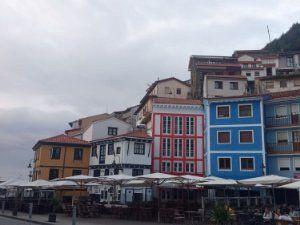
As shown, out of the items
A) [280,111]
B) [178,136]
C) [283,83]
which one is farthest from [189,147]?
[283,83]

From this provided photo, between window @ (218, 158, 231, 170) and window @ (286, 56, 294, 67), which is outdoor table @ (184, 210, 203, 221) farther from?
window @ (286, 56, 294, 67)

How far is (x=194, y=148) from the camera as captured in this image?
5347cm

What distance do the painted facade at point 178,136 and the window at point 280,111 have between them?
1135cm

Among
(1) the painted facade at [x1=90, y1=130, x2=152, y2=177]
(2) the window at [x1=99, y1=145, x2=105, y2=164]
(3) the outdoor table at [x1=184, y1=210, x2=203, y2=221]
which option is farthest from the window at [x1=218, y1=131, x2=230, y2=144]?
(3) the outdoor table at [x1=184, y1=210, x2=203, y2=221]

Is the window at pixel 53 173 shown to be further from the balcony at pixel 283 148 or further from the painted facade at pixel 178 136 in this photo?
the balcony at pixel 283 148

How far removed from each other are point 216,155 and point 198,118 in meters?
9.51

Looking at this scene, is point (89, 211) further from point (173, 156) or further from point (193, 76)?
Result: point (193, 76)

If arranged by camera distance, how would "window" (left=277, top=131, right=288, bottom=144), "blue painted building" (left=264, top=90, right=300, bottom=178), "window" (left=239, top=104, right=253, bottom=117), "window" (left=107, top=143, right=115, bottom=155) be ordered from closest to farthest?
"blue painted building" (left=264, top=90, right=300, bottom=178)
"window" (left=277, top=131, right=288, bottom=144)
"window" (left=239, top=104, right=253, bottom=117)
"window" (left=107, top=143, right=115, bottom=155)

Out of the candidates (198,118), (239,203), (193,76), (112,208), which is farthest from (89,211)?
(193,76)

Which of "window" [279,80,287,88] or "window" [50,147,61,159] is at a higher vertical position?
"window" [279,80,287,88]

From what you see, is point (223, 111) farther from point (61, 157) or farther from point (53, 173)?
point (53, 173)

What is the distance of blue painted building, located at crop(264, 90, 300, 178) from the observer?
43.6 metres

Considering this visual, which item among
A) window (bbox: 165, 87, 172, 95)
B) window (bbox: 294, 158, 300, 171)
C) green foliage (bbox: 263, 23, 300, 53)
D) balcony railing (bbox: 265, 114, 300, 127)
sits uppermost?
green foliage (bbox: 263, 23, 300, 53)

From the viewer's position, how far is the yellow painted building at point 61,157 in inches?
2066
